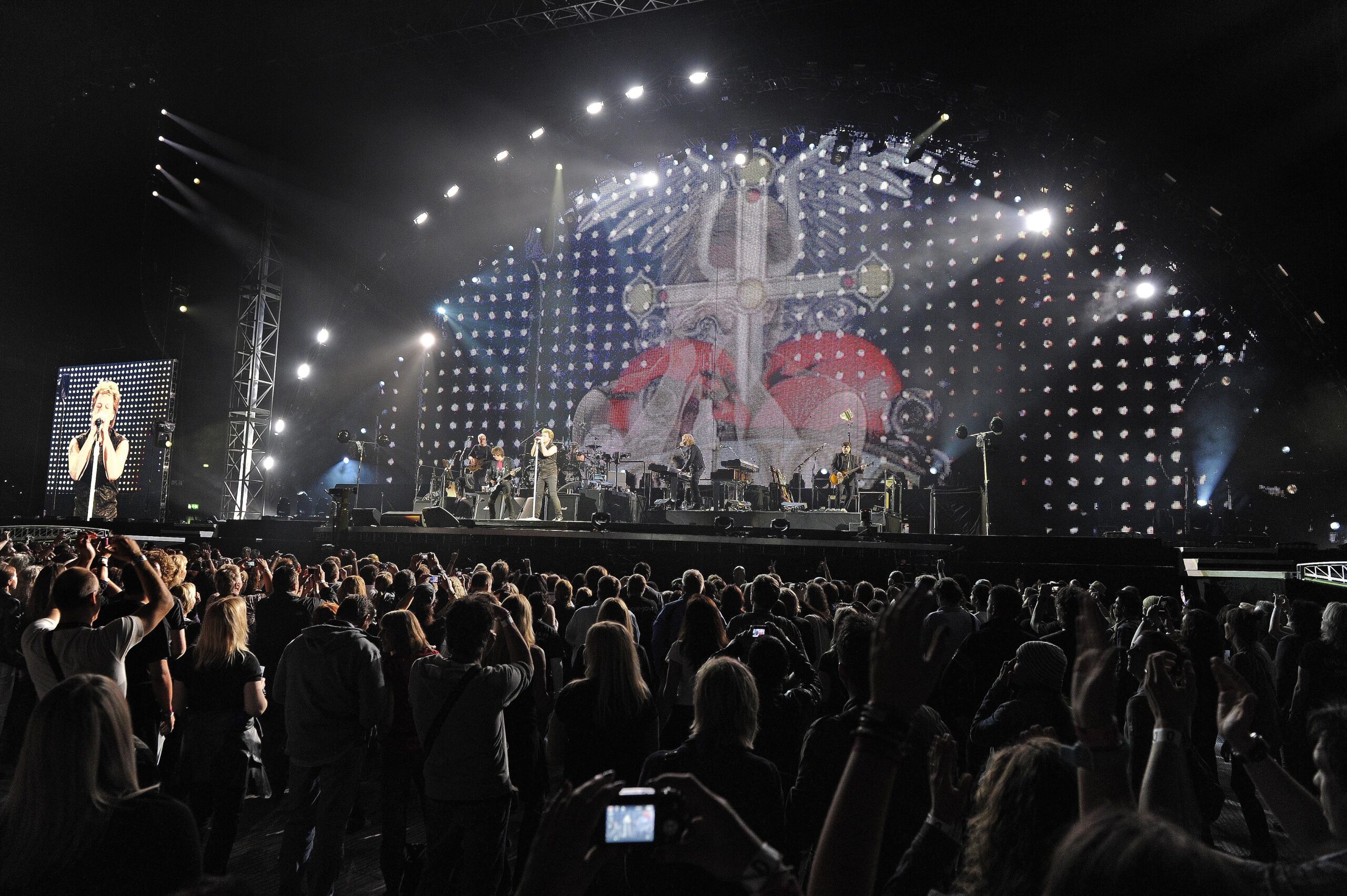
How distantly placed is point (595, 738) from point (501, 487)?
14467 millimetres

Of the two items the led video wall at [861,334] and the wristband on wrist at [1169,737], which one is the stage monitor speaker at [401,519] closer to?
the led video wall at [861,334]

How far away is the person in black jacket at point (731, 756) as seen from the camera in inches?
80.7

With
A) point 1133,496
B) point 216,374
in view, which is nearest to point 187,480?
point 216,374

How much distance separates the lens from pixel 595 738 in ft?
9.09

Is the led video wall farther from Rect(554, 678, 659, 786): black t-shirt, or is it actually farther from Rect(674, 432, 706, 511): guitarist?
Rect(554, 678, 659, 786): black t-shirt

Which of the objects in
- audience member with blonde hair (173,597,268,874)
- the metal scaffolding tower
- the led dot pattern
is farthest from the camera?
the led dot pattern

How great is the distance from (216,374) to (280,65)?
9.82 metres

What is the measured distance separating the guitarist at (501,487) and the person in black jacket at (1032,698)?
14.1m

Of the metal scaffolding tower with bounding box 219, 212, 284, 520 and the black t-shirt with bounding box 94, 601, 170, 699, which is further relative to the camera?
the metal scaffolding tower with bounding box 219, 212, 284, 520

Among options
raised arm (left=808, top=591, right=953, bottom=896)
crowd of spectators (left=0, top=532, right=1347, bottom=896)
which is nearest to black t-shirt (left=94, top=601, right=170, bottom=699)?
crowd of spectators (left=0, top=532, right=1347, bottom=896)

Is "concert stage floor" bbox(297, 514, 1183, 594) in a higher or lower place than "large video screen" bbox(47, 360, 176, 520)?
lower

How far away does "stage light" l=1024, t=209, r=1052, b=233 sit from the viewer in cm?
1691

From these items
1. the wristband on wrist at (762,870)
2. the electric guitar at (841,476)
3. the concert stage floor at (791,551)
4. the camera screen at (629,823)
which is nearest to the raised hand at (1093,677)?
the wristband on wrist at (762,870)

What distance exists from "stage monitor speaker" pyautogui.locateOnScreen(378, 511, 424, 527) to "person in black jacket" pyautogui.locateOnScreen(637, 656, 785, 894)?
14.0 metres
